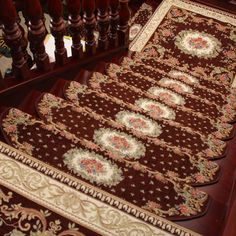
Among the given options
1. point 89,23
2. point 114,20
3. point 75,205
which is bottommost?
point 75,205

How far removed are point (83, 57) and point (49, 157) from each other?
3.70ft

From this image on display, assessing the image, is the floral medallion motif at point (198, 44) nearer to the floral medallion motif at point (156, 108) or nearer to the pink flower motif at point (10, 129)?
the floral medallion motif at point (156, 108)

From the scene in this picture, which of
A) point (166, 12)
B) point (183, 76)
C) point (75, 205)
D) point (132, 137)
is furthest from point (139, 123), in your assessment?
point (166, 12)

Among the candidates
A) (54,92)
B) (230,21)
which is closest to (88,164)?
(54,92)

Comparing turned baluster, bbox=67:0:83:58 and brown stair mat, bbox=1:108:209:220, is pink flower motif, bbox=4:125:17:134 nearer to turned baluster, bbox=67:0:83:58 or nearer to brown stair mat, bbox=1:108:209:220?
brown stair mat, bbox=1:108:209:220

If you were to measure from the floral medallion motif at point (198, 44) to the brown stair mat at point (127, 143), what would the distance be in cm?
232

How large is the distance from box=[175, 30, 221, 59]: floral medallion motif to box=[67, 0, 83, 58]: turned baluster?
6.18ft

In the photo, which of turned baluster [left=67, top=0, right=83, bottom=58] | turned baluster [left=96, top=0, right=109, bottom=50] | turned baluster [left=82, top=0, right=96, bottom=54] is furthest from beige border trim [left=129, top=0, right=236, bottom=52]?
turned baluster [left=67, top=0, right=83, bottom=58]

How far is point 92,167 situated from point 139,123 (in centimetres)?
58

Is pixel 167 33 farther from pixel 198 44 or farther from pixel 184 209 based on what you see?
pixel 184 209

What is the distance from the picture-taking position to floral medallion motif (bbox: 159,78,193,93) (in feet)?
10.3

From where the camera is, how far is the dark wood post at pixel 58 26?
2.18m

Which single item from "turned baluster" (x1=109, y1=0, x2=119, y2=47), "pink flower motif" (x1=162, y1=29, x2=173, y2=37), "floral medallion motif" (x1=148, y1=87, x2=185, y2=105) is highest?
"pink flower motif" (x1=162, y1=29, x2=173, y2=37)

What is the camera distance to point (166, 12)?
4594 millimetres
